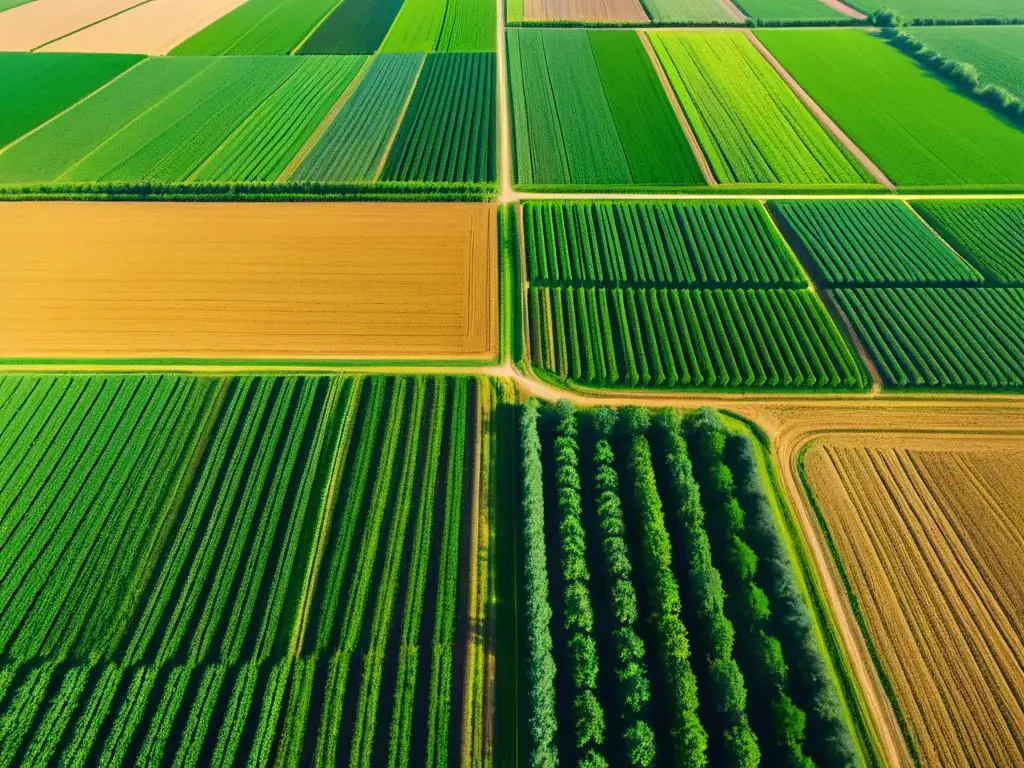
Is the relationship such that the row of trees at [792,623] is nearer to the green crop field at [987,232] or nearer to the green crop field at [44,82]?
the green crop field at [987,232]

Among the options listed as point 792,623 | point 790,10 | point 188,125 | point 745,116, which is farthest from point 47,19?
point 792,623

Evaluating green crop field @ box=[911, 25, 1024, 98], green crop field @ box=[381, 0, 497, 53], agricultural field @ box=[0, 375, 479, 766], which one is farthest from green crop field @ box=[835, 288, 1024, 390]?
green crop field @ box=[381, 0, 497, 53]

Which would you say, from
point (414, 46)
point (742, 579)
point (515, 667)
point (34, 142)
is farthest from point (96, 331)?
point (414, 46)

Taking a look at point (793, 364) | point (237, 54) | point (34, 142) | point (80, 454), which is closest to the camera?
point (80, 454)

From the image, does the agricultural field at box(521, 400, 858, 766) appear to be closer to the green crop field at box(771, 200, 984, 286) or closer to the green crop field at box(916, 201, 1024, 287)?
the green crop field at box(771, 200, 984, 286)

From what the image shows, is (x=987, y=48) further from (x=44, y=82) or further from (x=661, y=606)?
(x=44, y=82)

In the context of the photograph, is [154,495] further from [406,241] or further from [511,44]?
[511,44]
